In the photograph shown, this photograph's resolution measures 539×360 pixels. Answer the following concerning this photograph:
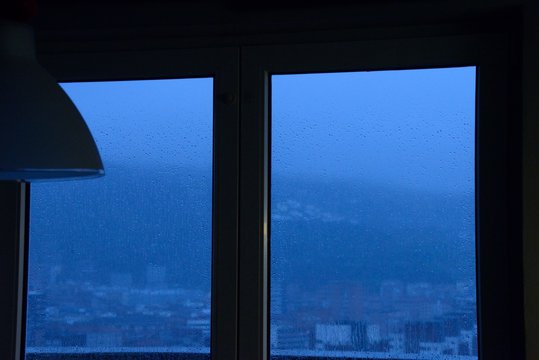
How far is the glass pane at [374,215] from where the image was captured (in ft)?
7.18

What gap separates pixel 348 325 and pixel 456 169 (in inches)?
22.2

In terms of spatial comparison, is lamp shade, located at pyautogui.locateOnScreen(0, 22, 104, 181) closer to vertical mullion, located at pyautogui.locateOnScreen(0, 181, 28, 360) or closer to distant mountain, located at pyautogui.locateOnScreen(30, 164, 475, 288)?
distant mountain, located at pyautogui.locateOnScreen(30, 164, 475, 288)

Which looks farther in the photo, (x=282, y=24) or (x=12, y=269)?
(x=12, y=269)

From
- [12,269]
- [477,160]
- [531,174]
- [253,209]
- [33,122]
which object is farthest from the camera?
[12,269]

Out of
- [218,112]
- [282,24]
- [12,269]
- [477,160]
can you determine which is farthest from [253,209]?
[12,269]

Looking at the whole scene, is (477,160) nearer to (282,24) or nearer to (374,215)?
(374,215)

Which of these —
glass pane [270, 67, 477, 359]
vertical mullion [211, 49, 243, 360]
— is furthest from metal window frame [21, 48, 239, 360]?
glass pane [270, 67, 477, 359]

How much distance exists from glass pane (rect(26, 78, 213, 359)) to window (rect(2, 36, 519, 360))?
0.03 metres

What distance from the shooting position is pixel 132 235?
2.38 m

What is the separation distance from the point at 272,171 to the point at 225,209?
0.19 m

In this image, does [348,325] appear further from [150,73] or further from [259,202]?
[150,73]

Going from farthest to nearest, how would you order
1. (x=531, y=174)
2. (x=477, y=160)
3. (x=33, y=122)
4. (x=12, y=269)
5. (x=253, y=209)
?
(x=12, y=269) < (x=253, y=209) < (x=477, y=160) < (x=531, y=174) < (x=33, y=122)

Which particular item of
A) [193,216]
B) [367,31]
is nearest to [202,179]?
[193,216]

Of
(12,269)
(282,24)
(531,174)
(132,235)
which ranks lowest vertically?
(12,269)
